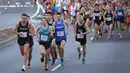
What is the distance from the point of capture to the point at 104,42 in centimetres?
2431

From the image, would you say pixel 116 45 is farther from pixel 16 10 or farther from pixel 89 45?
pixel 16 10

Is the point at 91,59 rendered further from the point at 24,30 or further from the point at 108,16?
the point at 108,16

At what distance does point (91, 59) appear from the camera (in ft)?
62.1

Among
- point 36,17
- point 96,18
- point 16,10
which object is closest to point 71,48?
point 96,18

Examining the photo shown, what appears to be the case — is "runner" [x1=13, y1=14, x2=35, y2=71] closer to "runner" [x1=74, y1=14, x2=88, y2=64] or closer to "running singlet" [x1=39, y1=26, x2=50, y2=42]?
"running singlet" [x1=39, y1=26, x2=50, y2=42]

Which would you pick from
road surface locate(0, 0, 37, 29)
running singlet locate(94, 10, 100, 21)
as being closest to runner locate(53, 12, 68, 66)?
running singlet locate(94, 10, 100, 21)

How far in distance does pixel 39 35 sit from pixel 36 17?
21740 millimetres

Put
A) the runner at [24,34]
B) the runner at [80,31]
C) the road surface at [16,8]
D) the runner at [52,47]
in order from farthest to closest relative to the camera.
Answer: the road surface at [16,8]
the runner at [80,31]
the runner at [52,47]
the runner at [24,34]

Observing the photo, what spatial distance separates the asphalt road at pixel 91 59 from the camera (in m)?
16.4

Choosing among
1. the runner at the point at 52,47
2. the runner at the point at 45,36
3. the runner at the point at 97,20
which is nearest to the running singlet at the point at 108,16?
the runner at the point at 97,20

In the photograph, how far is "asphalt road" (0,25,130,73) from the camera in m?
16.4

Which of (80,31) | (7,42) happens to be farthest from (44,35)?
(7,42)

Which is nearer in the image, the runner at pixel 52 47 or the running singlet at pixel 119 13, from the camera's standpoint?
the runner at pixel 52 47

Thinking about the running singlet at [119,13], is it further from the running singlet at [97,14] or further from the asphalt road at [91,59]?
the asphalt road at [91,59]
